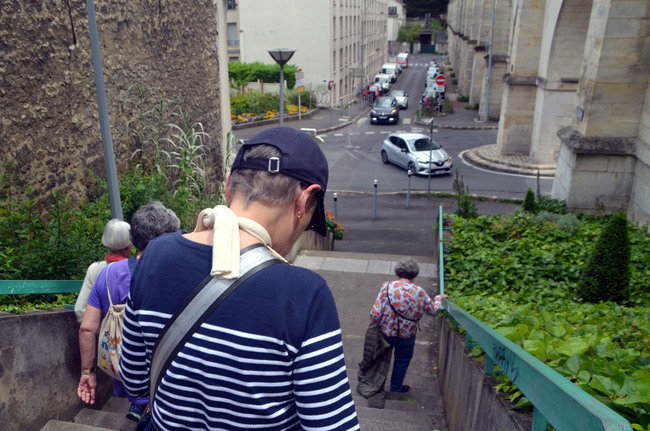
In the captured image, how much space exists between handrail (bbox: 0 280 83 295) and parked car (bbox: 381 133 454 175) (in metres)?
16.2

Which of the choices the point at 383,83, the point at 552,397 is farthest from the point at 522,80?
the point at 383,83

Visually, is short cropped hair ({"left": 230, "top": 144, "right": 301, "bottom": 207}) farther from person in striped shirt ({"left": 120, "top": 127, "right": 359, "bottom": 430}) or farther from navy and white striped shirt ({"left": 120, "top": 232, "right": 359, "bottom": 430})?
navy and white striped shirt ({"left": 120, "top": 232, "right": 359, "bottom": 430})

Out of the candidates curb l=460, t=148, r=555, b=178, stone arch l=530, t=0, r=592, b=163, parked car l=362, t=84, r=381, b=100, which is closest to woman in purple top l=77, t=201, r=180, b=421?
stone arch l=530, t=0, r=592, b=163

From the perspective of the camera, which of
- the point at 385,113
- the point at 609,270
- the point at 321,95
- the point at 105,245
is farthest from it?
the point at 321,95

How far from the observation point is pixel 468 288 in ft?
18.5

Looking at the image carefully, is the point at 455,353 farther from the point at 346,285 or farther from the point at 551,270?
the point at 346,285

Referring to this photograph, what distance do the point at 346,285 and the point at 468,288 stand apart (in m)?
Result: 3.17

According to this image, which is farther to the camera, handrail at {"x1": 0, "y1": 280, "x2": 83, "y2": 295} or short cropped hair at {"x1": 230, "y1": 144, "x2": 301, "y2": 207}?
handrail at {"x1": 0, "y1": 280, "x2": 83, "y2": 295}

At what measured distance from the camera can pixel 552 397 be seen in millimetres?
1552

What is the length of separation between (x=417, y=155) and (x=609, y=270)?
49.9 feet

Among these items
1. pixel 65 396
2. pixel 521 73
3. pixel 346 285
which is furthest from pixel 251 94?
pixel 65 396

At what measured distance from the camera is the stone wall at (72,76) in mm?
5082

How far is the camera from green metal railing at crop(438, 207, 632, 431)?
1235mm

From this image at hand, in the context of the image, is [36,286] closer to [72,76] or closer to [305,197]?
[305,197]
